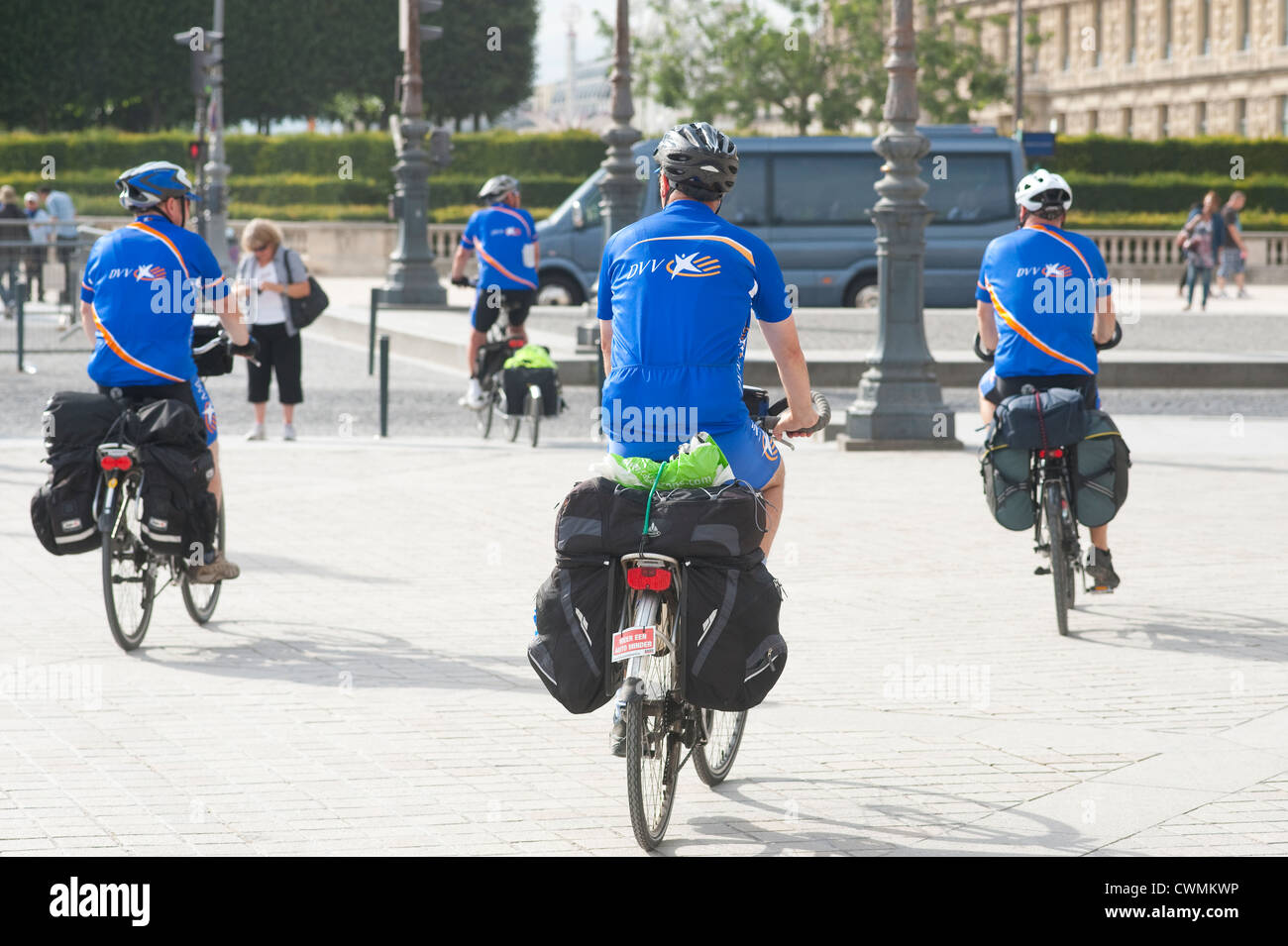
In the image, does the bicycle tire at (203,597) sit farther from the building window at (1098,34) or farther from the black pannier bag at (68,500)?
the building window at (1098,34)

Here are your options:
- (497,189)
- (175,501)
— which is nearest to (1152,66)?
(497,189)

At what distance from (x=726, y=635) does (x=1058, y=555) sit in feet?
10.4

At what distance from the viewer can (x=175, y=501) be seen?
7152 mm

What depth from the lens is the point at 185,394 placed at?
24.0ft

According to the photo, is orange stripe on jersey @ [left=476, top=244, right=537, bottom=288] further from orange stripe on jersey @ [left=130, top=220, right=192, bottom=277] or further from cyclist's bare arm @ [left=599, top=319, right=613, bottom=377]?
cyclist's bare arm @ [left=599, top=319, right=613, bottom=377]

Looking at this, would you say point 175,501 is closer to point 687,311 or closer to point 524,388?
point 687,311

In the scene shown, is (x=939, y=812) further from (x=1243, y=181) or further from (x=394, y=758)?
(x=1243, y=181)

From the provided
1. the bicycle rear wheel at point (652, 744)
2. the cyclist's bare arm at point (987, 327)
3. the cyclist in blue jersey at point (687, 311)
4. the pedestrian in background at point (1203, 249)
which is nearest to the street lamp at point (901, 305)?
the cyclist's bare arm at point (987, 327)

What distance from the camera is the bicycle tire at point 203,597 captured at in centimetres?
764

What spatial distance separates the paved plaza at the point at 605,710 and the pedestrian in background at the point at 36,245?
1150cm

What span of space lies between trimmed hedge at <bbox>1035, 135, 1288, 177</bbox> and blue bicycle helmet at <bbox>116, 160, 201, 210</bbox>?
4678cm
